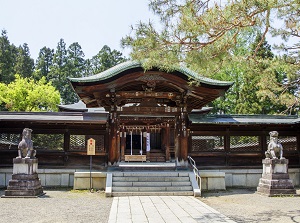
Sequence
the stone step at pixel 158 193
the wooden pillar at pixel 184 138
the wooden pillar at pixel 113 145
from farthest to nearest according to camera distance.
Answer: the wooden pillar at pixel 184 138 < the wooden pillar at pixel 113 145 < the stone step at pixel 158 193

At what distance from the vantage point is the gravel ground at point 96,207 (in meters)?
8.38

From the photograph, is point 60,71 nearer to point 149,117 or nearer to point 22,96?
point 22,96

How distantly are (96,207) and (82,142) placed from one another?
258 inches

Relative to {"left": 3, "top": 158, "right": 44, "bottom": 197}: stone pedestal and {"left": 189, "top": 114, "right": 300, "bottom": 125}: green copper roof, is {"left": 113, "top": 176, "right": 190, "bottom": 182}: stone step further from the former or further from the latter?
{"left": 189, "top": 114, "right": 300, "bottom": 125}: green copper roof

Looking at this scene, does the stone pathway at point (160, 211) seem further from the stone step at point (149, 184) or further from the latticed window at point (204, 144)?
the latticed window at point (204, 144)

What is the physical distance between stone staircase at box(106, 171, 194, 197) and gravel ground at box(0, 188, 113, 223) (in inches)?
27.3

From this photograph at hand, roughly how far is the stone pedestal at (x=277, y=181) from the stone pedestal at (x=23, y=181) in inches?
343

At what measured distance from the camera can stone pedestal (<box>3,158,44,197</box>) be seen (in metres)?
11.8

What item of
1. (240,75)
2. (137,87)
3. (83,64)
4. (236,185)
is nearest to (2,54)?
(83,64)

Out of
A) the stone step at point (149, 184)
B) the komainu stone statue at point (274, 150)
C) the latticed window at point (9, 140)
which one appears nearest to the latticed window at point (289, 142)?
the komainu stone statue at point (274, 150)

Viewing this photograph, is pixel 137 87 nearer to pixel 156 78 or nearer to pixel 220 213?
pixel 156 78

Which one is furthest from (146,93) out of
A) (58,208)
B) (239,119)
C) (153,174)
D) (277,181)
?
(58,208)

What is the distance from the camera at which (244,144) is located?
17016 mm

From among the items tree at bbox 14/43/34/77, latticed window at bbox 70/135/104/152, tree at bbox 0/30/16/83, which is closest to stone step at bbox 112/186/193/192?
latticed window at bbox 70/135/104/152
